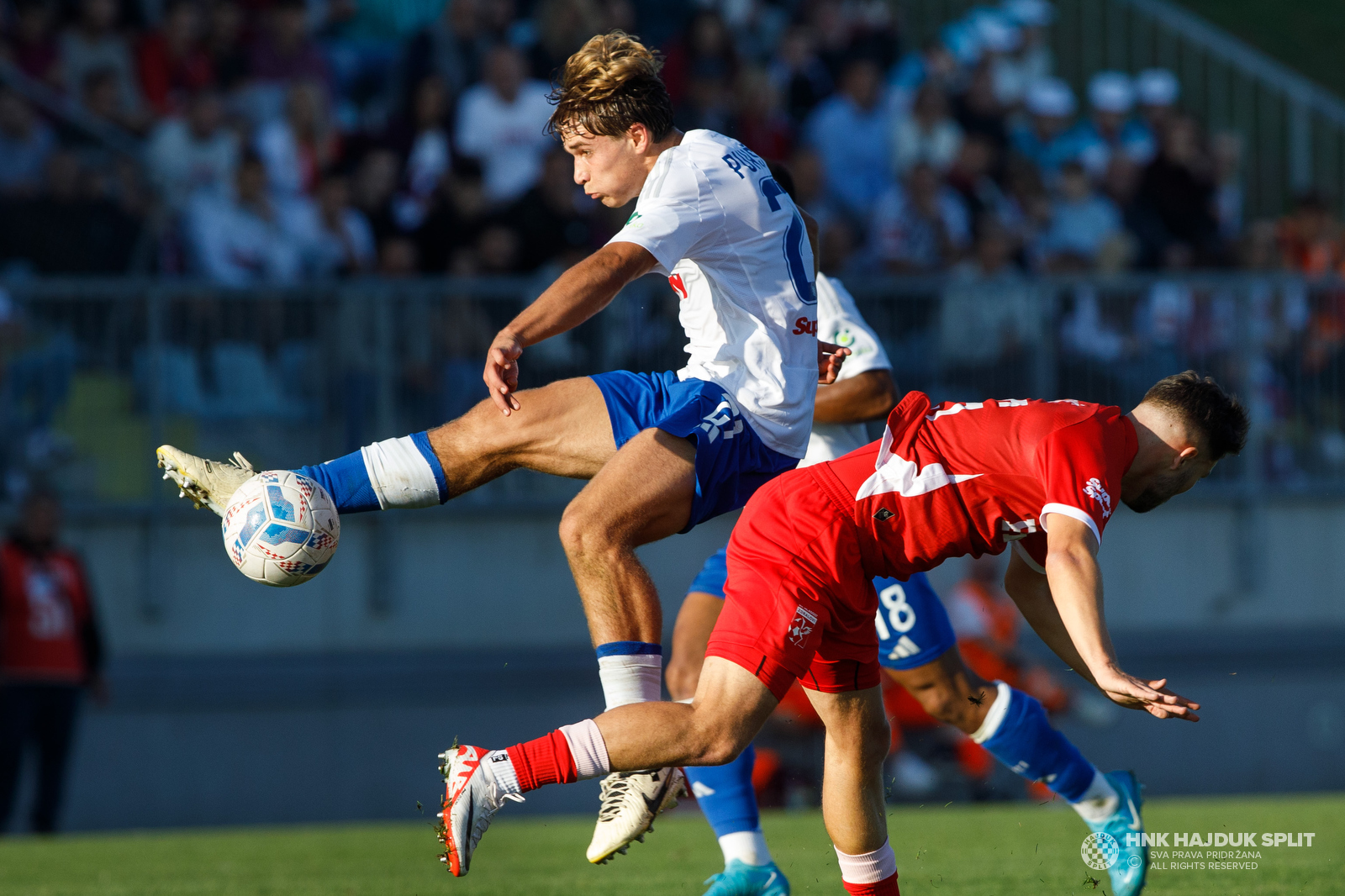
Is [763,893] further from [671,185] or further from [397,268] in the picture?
[397,268]

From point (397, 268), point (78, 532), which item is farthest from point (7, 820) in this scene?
point (397, 268)

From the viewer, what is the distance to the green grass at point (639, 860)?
605cm

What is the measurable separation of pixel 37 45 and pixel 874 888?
10.4 m

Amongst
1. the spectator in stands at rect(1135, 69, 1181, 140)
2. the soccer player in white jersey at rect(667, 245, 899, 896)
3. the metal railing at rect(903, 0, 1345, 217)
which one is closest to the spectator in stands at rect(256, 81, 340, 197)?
the metal railing at rect(903, 0, 1345, 217)

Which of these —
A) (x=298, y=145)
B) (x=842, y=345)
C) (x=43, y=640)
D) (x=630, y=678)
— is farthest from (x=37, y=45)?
(x=630, y=678)

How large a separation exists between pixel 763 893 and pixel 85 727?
751cm

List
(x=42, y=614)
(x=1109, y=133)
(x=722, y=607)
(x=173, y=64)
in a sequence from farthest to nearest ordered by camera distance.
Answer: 1. (x=1109, y=133)
2. (x=173, y=64)
3. (x=42, y=614)
4. (x=722, y=607)

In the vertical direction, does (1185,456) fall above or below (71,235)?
below

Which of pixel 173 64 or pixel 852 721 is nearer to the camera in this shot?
pixel 852 721

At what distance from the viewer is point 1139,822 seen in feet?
18.7

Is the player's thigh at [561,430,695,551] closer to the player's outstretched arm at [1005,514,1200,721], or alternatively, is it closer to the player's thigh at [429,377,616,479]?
the player's thigh at [429,377,616,479]

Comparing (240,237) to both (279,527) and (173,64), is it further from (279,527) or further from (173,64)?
(279,527)

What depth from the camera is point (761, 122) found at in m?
12.8

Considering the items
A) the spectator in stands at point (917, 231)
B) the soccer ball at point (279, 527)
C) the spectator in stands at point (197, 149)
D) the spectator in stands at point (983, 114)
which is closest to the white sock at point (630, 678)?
the soccer ball at point (279, 527)
